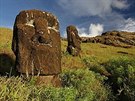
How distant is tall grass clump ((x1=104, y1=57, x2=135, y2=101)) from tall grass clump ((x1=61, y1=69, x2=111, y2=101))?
749 mm

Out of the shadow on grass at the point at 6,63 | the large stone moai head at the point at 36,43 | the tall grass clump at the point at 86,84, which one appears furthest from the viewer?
the shadow on grass at the point at 6,63

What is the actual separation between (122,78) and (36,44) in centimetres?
594

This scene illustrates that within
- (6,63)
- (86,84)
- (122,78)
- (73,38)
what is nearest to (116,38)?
(73,38)

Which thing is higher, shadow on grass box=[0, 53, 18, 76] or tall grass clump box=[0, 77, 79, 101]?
shadow on grass box=[0, 53, 18, 76]

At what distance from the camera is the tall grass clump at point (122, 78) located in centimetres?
1672

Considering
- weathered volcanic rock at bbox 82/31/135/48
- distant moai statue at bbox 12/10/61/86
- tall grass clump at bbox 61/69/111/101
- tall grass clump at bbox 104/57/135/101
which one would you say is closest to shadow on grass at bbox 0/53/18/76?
tall grass clump at bbox 61/69/111/101

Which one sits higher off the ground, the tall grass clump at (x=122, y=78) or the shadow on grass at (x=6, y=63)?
the shadow on grass at (x=6, y=63)

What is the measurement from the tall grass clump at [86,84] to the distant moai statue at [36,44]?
172 cm

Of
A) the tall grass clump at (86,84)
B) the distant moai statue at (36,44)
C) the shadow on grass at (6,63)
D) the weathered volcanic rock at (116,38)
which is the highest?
the weathered volcanic rock at (116,38)

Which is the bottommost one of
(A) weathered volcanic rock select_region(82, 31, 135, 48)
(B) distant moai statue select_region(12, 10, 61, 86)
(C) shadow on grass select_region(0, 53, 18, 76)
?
(C) shadow on grass select_region(0, 53, 18, 76)

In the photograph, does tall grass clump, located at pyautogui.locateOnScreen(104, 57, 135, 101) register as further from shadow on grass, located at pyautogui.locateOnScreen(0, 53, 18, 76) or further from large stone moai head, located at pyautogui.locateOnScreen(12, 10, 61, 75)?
shadow on grass, located at pyautogui.locateOnScreen(0, 53, 18, 76)

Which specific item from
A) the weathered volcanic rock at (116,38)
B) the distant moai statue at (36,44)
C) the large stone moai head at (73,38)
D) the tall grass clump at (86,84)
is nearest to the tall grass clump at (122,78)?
the tall grass clump at (86,84)

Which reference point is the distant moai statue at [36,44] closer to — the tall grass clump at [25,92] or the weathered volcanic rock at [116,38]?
the tall grass clump at [25,92]

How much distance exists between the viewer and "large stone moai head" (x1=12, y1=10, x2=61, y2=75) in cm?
1433
